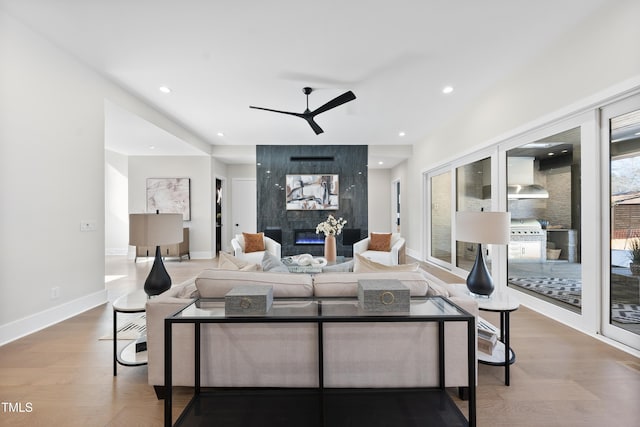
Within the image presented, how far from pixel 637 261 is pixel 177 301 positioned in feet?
11.0

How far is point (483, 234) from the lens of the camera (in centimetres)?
206

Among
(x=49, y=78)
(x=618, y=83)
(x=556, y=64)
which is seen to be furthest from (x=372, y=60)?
(x=49, y=78)

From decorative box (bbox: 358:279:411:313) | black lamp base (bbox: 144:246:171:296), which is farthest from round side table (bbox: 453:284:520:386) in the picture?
black lamp base (bbox: 144:246:171:296)

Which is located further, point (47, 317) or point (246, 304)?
point (47, 317)

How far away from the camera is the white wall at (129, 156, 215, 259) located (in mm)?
6938

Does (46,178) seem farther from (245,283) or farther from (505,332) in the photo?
(505,332)

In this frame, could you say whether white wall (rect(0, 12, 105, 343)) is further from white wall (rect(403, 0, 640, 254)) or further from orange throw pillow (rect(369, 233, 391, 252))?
white wall (rect(403, 0, 640, 254))

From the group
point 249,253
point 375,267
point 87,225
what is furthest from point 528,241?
point 87,225

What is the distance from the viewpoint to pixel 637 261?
7.32 feet

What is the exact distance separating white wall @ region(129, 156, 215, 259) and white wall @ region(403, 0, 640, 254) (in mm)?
5595

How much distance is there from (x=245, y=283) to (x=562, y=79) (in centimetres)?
336

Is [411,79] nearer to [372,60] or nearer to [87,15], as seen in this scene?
[372,60]

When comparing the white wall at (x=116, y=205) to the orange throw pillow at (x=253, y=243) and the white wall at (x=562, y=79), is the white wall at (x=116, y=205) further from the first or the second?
the white wall at (x=562, y=79)

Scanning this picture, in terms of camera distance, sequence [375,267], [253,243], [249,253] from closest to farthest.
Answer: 1. [375,267]
2. [249,253]
3. [253,243]
